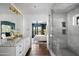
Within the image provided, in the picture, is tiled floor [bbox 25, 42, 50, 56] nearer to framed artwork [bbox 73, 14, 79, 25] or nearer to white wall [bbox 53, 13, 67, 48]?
white wall [bbox 53, 13, 67, 48]

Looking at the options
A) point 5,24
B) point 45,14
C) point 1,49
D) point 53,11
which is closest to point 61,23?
point 53,11

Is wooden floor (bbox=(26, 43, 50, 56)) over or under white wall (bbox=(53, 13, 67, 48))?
under

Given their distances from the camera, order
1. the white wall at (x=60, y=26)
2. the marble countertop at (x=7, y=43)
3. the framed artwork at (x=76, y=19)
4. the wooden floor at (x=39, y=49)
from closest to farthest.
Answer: the marble countertop at (x=7, y=43) → the framed artwork at (x=76, y=19) → the wooden floor at (x=39, y=49) → the white wall at (x=60, y=26)

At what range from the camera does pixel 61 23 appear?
8.46 feet

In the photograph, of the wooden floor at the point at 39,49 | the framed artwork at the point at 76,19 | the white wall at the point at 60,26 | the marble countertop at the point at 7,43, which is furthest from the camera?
the white wall at the point at 60,26

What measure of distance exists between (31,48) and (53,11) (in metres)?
0.96

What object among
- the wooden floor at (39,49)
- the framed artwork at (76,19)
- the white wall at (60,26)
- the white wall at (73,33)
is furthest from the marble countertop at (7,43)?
the framed artwork at (76,19)

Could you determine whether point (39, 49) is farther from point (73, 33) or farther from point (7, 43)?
point (73, 33)

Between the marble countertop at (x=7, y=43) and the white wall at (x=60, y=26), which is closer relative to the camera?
the marble countertop at (x=7, y=43)

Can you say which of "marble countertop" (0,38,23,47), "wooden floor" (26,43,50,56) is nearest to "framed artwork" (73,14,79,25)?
"wooden floor" (26,43,50,56)

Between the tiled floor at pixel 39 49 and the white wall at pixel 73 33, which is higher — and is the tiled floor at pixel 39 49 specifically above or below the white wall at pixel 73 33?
below

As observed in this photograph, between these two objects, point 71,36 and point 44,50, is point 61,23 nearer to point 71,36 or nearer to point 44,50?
point 71,36

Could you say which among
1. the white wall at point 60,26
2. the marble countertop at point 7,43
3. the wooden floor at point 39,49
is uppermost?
the white wall at point 60,26

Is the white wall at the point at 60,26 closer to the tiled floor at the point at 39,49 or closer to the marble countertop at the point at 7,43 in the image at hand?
the tiled floor at the point at 39,49
